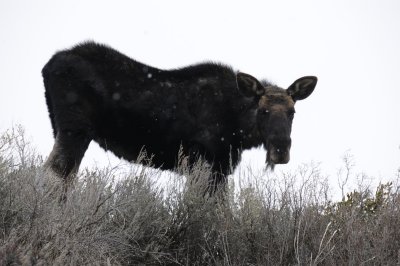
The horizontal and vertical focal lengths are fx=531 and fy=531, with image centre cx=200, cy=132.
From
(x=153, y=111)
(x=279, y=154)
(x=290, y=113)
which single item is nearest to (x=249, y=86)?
(x=290, y=113)

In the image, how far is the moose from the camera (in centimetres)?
781

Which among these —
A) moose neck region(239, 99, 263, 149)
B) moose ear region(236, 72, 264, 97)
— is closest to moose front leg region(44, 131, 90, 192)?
moose neck region(239, 99, 263, 149)

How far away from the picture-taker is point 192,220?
6.17 m

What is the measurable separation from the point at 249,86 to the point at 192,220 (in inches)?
107

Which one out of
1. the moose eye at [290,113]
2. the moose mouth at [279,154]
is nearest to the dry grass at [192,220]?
the moose mouth at [279,154]

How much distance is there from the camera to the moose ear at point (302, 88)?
8250mm

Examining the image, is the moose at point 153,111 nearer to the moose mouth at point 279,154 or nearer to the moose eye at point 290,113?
the moose eye at point 290,113

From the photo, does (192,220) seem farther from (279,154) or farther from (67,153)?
(67,153)

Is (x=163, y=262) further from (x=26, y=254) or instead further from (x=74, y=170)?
(x=74, y=170)

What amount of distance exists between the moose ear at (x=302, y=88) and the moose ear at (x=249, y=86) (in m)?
0.50

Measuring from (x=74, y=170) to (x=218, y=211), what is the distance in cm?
246

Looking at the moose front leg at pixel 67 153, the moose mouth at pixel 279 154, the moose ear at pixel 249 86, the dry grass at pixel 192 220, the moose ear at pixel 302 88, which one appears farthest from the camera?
the moose ear at pixel 302 88

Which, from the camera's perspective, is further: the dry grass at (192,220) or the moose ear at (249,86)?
the moose ear at (249,86)

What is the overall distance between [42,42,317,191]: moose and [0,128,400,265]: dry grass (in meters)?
1.37
